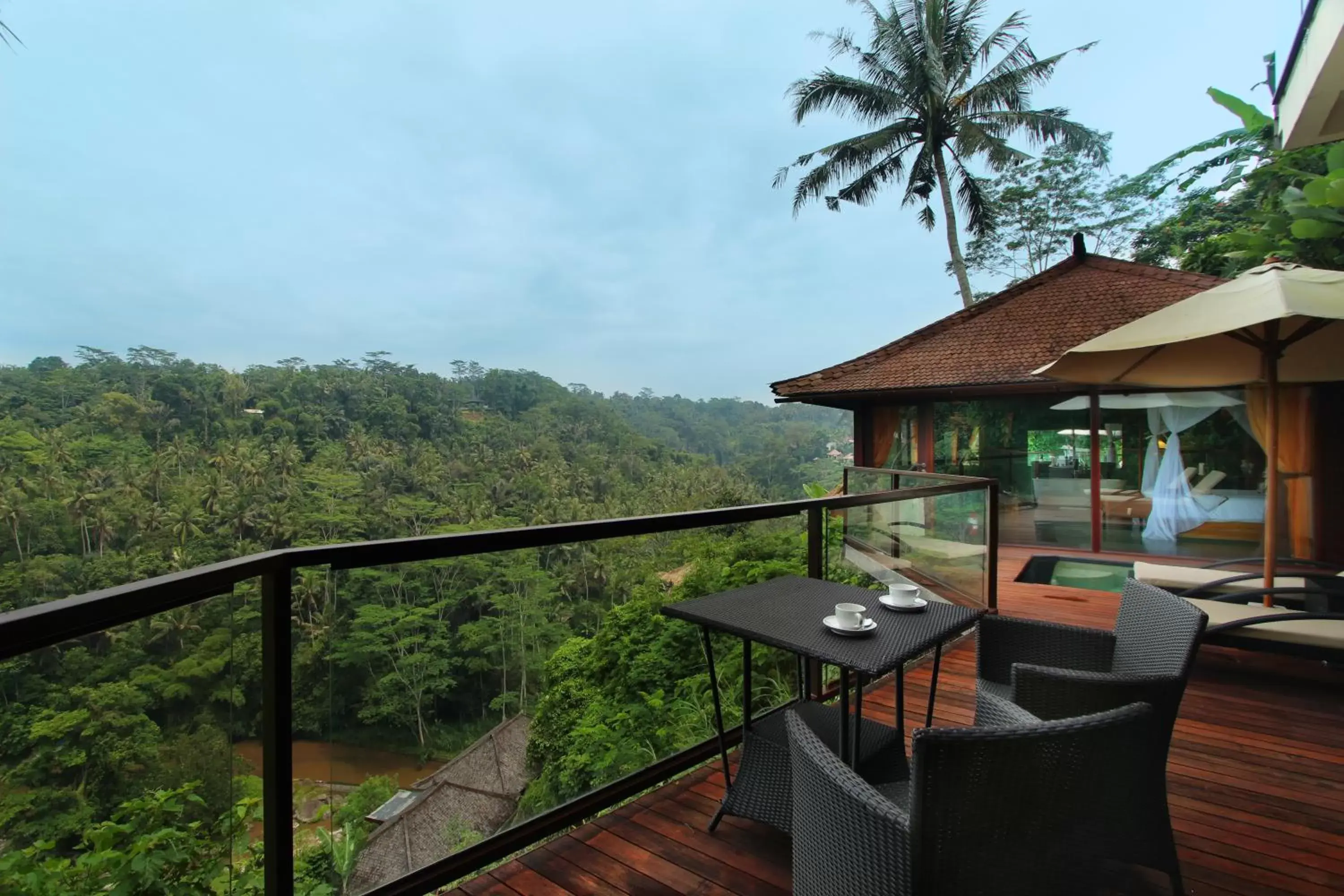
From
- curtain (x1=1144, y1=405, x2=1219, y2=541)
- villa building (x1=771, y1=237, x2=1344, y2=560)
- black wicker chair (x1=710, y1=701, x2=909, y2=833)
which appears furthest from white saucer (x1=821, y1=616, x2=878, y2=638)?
curtain (x1=1144, y1=405, x2=1219, y2=541)

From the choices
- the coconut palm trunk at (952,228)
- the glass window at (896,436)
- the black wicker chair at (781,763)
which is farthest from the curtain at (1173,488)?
the coconut palm trunk at (952,228)

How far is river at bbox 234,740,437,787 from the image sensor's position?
4.77 ft

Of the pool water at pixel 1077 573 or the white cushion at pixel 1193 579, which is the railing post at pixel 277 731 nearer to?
the white cushion at pixel 1193 579

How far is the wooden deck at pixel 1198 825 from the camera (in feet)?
6.04

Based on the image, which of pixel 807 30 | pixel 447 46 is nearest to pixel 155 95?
pixel 447 46

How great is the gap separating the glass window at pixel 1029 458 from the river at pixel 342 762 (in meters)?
8.82

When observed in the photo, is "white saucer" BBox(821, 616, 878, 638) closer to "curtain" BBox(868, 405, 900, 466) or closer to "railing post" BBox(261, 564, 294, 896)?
"railing post" BBox(261, 564, 294, 896)

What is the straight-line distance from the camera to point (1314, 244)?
7617 millimetres

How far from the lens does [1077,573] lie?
Answer: 22.7ft

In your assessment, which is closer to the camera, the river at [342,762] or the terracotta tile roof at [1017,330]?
the river at [342,762]

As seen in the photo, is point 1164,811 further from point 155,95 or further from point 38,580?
point 155,95

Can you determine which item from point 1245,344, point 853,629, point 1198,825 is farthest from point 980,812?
point 1245,344

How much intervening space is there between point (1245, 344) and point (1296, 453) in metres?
5.80

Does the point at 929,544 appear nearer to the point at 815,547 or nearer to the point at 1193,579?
the point at 1193,579
